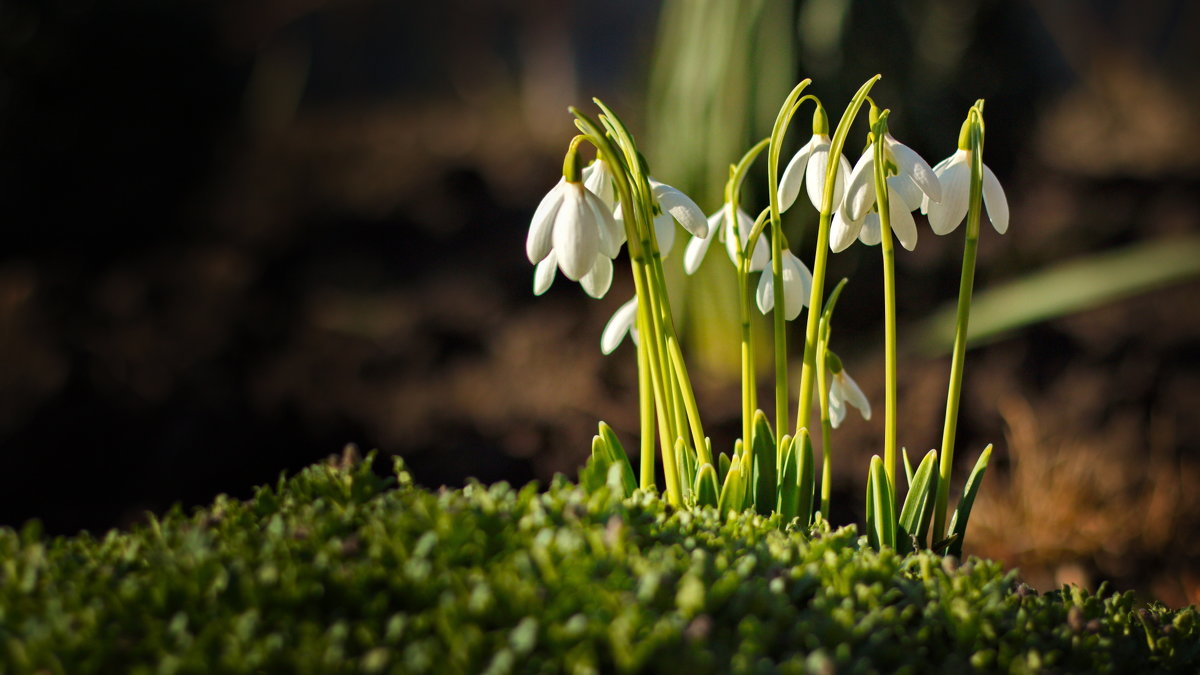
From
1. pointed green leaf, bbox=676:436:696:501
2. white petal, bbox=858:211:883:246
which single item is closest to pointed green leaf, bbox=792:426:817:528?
pointed green leaf, bbox=676:436:696:501

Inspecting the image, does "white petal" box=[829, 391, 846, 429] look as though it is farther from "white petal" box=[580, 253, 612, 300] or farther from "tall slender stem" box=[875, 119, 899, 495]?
"white petal" box=[580, 253, 612, 300]

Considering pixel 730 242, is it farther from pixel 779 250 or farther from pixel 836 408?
pixel 836 408

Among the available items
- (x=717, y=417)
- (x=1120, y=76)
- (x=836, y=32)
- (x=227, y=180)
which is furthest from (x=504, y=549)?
(x=1120, y=76)

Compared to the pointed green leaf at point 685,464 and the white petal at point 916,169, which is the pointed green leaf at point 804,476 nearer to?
the pointed green leaf at point 685,464

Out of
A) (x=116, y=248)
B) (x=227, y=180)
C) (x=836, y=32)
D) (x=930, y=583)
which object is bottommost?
(x=930, y=583)

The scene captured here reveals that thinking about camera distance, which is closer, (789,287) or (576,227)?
(576,227)

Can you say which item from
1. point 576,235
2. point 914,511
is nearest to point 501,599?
point 576,235

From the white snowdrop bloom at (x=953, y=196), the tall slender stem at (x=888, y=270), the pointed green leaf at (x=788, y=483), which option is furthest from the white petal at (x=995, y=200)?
the pointed green leaf at (x=788, y=483)

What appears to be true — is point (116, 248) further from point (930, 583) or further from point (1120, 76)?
point (1120, 76)
